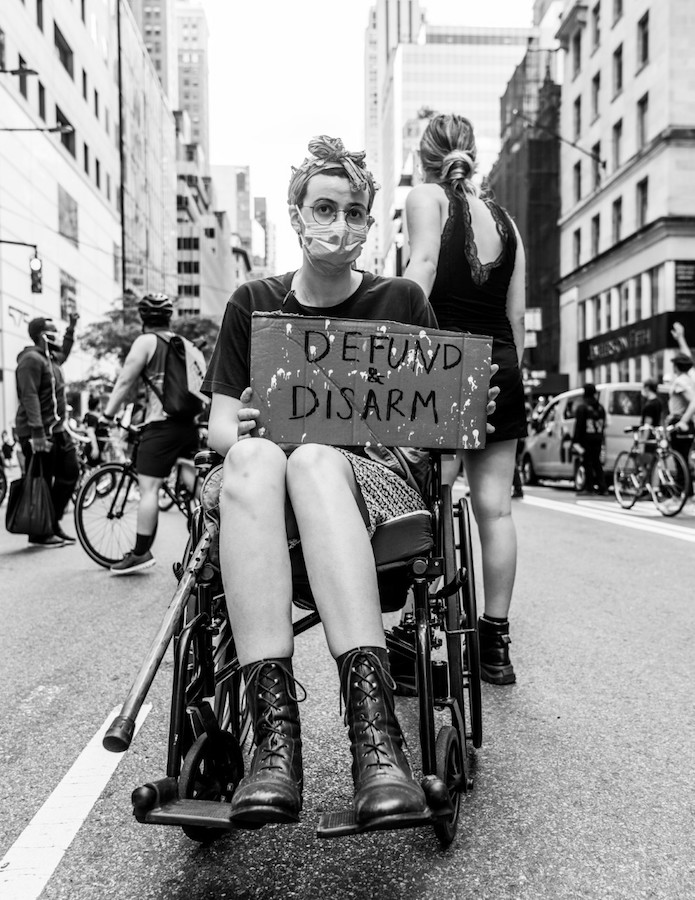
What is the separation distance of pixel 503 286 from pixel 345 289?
44.6 inches

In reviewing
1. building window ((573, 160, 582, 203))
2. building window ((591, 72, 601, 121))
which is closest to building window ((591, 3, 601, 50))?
building window ((591, 72, 601, 121))

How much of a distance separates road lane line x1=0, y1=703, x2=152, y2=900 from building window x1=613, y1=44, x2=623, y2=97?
34045 millimetres

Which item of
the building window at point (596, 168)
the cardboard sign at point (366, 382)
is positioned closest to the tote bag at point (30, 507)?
the cardboard sign at point (366, 382)

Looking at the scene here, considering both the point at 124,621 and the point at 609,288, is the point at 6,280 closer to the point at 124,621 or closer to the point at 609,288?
the point at 609,288

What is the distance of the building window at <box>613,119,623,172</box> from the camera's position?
32.5 metres

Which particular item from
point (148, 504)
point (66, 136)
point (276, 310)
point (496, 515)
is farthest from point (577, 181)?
point (276, 310)

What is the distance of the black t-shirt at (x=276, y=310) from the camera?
2.63 meters

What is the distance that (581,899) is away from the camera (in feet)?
6.24

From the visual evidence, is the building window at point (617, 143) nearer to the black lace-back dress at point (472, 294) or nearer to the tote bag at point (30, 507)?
the tote bag at point (30, 507)

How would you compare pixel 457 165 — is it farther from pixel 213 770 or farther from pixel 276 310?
pixel 213 770

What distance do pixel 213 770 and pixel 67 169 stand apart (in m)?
44.4

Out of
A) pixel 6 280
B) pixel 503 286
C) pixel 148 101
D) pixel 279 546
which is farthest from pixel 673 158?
pixel 148 101

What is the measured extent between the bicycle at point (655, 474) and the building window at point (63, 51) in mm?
37351

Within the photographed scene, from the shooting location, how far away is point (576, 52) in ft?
124
